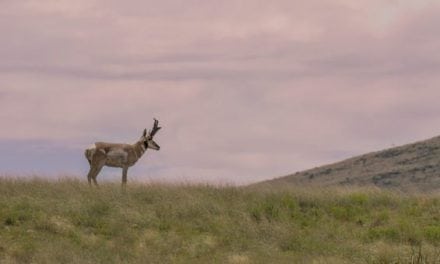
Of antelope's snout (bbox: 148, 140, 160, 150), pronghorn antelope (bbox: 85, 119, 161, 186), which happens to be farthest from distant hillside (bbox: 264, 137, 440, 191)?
pronghorn antelope (bbox: 85, 119, 161, 186)

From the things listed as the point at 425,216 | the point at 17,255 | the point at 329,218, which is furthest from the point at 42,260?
the point at 425,216

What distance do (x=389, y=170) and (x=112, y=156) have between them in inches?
1747

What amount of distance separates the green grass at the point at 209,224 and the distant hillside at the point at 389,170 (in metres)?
35.8

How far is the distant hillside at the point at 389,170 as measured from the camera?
67.0m

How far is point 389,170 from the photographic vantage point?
7125 centimetres

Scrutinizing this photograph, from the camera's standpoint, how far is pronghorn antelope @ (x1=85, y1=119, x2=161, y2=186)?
96.4 feet

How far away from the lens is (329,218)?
2702 centimetres

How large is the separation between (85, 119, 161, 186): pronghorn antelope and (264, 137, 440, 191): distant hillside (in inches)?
1410

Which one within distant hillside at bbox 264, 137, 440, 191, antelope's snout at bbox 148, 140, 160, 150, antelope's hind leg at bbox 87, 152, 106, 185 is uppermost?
distant hillside at bbox 264, 137, 440, 191

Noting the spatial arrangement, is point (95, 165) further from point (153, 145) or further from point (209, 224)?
point (209, 224)

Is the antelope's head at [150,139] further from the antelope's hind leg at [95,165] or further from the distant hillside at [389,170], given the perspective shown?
the distant hillside at [389,170]

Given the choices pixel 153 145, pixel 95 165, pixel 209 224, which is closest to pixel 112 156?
pixel 95 165

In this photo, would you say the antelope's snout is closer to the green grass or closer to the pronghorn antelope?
the pronghorn antelope

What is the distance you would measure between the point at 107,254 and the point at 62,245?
4.31ft
